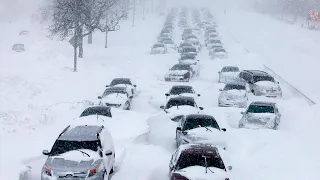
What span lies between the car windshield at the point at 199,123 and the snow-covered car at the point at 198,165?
12.9 ft

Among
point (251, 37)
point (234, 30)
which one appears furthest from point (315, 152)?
point (234, 30)

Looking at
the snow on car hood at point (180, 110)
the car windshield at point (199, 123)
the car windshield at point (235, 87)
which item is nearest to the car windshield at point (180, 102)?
the snow on car hood at point (180, 110)

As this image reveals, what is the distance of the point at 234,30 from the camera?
220ft

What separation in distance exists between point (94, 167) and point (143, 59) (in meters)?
30.5

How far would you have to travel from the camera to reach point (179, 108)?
2056cm

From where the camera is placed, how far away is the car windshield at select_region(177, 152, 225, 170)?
37.7 ft

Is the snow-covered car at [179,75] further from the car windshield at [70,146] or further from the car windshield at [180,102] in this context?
the car windshield at [70,146]

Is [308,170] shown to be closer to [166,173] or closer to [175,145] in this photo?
[166,173]

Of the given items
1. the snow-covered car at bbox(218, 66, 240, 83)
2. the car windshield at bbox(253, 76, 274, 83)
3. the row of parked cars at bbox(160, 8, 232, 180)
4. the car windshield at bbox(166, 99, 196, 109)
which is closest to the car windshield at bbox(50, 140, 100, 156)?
the row of parked cars at bbox(160, 8, 232, 180)

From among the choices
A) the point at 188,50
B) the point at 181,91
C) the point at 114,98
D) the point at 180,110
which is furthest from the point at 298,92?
the point at 188,50

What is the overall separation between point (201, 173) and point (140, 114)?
995cm

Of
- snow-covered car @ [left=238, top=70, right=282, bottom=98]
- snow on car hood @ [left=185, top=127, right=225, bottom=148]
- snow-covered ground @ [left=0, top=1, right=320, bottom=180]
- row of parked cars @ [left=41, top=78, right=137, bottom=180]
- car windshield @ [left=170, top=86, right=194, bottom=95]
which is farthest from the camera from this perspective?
snow-covered car @ [left=238, top=70, right=282, bottom=98]

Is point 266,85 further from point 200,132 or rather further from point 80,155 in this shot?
point 80,155

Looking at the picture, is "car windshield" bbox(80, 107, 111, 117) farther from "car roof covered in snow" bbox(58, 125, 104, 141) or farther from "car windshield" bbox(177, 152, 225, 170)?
"car windshield" bbox(177, 152, 225, 170)
